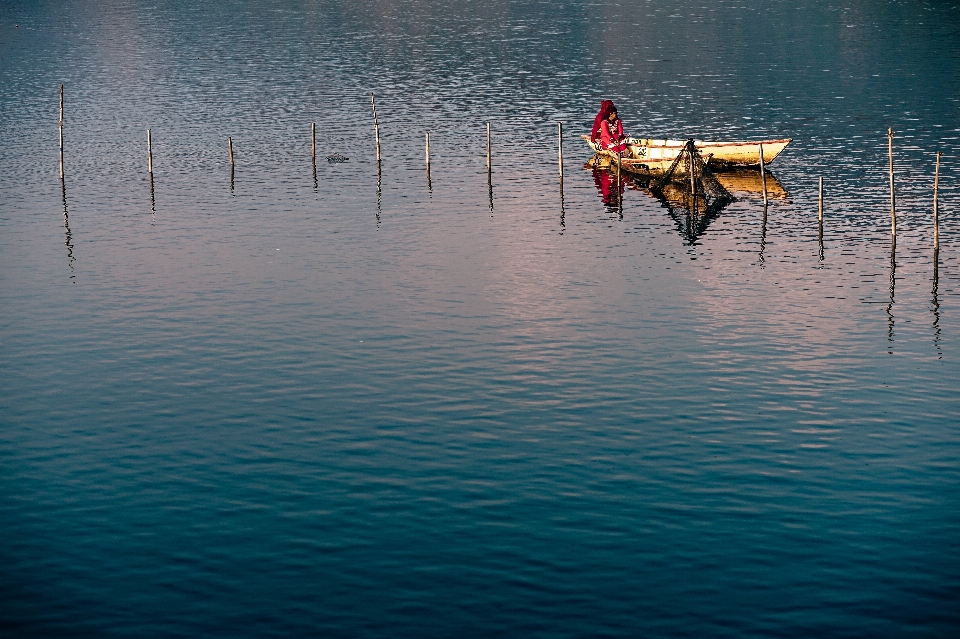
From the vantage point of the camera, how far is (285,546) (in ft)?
109

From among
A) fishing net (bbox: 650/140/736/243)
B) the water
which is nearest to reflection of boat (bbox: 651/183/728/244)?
fishing net (bbox: 650/140/736/243)

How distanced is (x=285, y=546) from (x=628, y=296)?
1071 inches

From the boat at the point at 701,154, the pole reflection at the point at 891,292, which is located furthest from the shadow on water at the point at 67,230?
the pole reflection at the point at 891,292

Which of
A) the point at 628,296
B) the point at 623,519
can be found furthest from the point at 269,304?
the point at 623,519

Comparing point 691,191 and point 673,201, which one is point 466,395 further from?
point 691,191

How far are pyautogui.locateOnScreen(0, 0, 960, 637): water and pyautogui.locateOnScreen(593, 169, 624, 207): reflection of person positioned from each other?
34.3 inches

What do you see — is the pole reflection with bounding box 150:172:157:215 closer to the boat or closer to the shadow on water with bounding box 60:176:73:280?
the shadow on water with bounding box 60:176:73:280

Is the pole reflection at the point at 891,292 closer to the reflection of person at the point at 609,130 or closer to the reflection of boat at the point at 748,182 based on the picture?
the reflection of boat at the point at 748,182

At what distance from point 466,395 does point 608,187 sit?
41.2 metres

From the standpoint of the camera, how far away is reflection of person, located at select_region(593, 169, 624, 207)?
3115 inches

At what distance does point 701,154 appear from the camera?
82.6 m

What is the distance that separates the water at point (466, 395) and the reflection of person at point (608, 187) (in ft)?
2.86

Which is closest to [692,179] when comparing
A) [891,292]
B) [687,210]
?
[687,210]

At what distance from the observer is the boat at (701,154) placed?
82.8 meters
